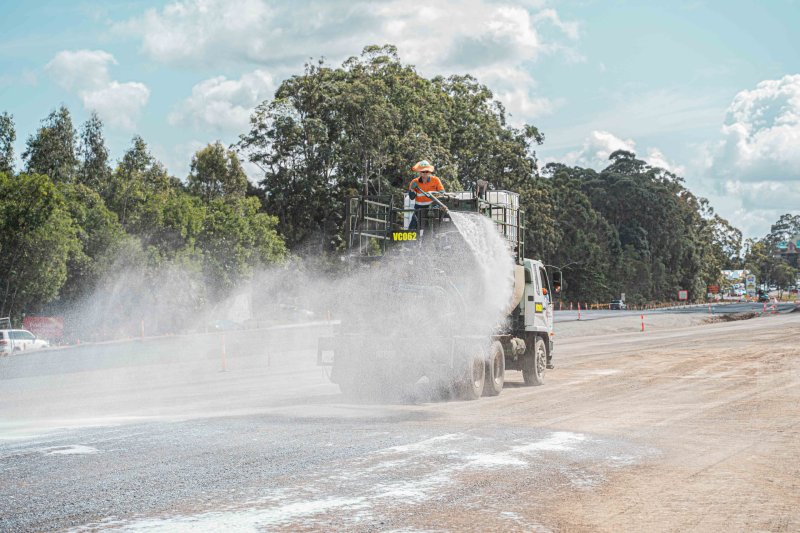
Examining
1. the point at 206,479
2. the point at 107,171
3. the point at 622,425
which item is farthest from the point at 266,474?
the point at 107,171

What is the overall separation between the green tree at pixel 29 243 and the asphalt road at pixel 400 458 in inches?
1069

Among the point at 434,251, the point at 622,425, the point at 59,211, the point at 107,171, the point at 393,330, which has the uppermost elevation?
the point at 107,171

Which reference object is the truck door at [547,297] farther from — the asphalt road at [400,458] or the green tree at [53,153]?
the green tree at [53,153]

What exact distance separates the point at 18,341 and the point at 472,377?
3120 centimetres

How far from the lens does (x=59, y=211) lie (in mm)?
46812

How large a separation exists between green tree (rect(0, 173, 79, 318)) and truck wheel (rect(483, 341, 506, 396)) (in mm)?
34411

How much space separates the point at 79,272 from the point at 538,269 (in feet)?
121

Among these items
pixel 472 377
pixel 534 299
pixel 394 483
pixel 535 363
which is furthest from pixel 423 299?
pixel 394 483

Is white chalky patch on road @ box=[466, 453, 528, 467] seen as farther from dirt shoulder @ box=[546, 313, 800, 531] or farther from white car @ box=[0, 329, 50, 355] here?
white car @ box=[0, 329, 50, 355]

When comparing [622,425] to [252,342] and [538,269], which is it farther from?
[252,342]

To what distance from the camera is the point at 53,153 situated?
5816 cm

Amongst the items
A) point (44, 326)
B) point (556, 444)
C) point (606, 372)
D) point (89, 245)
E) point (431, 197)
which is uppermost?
point (89, 245)

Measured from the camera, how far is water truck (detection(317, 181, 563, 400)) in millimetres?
15055

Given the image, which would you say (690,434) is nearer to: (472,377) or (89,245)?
(472,377)
